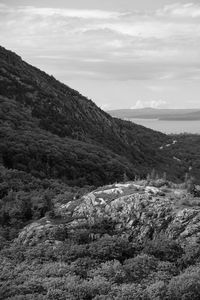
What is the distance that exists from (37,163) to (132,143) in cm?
3828

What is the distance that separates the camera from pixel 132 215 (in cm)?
1441

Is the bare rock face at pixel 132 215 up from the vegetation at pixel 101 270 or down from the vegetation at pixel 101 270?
up

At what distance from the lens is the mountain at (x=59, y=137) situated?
34.7 metres

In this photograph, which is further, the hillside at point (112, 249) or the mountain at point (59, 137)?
the mountain at point (59, 137)

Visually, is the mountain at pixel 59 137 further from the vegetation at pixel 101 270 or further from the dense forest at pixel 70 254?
the vegetation at pixel 101 270

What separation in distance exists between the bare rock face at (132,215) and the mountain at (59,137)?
52.6 ft

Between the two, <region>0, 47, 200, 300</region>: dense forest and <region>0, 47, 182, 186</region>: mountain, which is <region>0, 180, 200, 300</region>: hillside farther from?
<region>0, 47, 182, 186</region>: mountain

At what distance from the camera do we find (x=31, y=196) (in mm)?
18469

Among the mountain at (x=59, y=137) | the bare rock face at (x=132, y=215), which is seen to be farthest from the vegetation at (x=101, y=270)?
the mountain at (x=59, y=137)

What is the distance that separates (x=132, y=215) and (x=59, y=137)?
102 feet

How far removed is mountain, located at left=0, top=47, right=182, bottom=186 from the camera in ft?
114

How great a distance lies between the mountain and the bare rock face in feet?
52.6

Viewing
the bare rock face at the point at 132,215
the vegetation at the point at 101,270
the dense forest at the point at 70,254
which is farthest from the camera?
the bare rock face at the point at 132,215

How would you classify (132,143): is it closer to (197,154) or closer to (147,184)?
(197,154)
